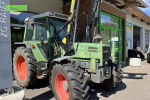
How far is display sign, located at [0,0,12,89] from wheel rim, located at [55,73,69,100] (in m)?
1.27

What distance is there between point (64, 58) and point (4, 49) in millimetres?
1512

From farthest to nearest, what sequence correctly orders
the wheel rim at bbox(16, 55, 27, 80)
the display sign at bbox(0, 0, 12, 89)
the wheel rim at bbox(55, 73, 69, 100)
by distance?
1. the wheel rim at bbox(16, 55, 27, 80)
2. the wheel rim at bbox(55, 73, 69, 100)
3. the display sign at bbox(0, 0, 12, 89)

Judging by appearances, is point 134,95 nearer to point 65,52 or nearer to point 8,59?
point 65,52

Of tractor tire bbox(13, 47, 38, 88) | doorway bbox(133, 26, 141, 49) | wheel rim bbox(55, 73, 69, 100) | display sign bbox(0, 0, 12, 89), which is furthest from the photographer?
doorway bbox(133, 26, 141, 49)

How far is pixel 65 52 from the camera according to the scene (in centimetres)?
472

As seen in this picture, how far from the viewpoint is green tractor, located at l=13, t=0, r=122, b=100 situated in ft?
12.7

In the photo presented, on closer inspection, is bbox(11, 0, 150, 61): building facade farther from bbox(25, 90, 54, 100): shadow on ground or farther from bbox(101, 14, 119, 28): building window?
bbox(25, 90, 54, 100): shadow on ground

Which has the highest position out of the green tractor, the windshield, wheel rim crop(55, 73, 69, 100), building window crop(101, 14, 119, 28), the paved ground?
building window crop(101, 14, 119, 28)

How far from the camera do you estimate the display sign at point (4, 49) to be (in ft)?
10.8

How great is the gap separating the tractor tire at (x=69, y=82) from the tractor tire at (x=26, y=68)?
1123mm

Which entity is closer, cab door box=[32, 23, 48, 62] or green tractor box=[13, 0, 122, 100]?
green tractor box=[13, 0, 122, 100]

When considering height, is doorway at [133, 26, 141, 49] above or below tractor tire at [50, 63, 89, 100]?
above

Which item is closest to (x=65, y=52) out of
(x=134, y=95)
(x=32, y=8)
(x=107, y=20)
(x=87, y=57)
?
(x=87, y=57)

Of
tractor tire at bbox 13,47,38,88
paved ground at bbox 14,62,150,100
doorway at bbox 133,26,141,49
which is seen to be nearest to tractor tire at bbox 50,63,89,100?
paved ground at bbox 14,62,150,100
